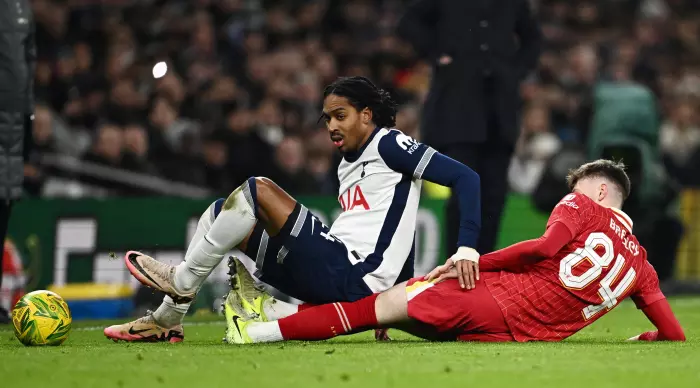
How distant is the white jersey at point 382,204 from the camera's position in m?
5.46

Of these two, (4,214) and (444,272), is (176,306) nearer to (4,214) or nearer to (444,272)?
(444,272)

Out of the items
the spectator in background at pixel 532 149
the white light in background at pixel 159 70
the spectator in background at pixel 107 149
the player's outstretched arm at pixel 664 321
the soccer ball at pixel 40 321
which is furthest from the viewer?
the spectator in background at pixel 532 149

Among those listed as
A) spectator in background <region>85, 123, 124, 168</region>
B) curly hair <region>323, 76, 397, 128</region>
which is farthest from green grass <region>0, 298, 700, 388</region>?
spectator in background <region>85, 123, 124, 168</region>

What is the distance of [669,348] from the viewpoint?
507 centimetres

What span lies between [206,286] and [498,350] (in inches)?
201

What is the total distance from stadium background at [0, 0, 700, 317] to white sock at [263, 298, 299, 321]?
152 inches

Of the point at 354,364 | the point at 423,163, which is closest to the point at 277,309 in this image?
the point at 423,163

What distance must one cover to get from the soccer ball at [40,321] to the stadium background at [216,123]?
3.68 metres

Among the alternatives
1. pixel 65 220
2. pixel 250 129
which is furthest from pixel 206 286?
pixel 250 129

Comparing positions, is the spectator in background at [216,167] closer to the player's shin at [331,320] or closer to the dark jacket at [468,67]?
the dark jacket at [468,67]

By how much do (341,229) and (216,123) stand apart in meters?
6.15

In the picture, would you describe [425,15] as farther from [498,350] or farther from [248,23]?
[248,23]

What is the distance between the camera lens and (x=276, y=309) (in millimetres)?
A: 5590

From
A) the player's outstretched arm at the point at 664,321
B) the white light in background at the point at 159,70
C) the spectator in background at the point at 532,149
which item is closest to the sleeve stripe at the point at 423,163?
the player's outstretched arm at the point at 664,321
